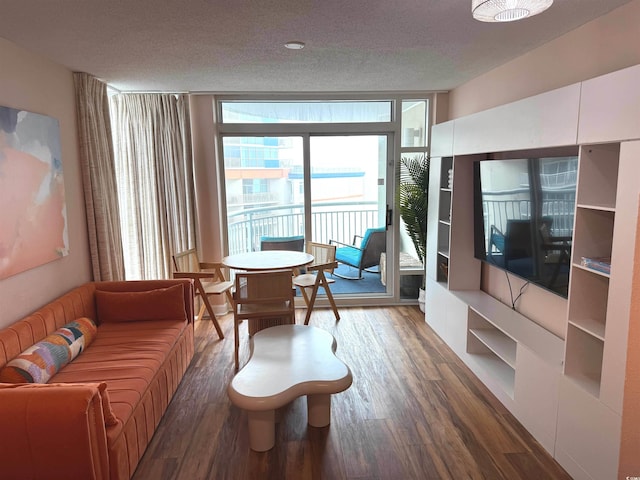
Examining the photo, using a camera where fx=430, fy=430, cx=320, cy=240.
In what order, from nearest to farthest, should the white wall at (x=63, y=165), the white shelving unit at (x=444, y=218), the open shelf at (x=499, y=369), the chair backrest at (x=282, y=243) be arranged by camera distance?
the white wall at (x=63, y=165), the open shelf at (x=499, y=369), the white shelving unit at (x=444, y=218), the chair backrest at (x=282, y=243)

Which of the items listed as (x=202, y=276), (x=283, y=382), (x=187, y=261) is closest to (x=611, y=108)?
(x=283, y=382)

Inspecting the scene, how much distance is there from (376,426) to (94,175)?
2.98 meters

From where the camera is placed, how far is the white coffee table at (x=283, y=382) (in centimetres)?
236

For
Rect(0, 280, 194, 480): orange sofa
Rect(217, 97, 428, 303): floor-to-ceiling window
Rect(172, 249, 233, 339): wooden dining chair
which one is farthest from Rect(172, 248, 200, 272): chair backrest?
Rect(0, 280, 194, 480): orange sofa

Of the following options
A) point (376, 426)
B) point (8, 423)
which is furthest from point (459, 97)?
point (8, 423)

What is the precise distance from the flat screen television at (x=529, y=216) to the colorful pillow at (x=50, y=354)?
3047mm

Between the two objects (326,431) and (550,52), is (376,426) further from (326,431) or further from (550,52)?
(550,52)

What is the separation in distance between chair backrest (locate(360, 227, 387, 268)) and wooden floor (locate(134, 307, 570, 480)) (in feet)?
5.41

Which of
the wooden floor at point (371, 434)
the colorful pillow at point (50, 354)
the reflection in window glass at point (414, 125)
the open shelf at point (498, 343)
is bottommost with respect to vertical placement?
the wooden floor at point (371, 434)

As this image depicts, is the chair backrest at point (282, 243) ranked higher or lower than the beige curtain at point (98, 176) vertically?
lower

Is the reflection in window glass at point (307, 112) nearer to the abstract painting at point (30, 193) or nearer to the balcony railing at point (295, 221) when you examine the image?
the balcony railing at point (295, 221)

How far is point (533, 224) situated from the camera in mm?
2846

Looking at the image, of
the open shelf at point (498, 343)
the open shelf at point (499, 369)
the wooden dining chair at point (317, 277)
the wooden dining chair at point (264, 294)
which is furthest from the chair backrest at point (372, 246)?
the open shelf at point (499, 369)

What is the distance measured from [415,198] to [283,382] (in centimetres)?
295
